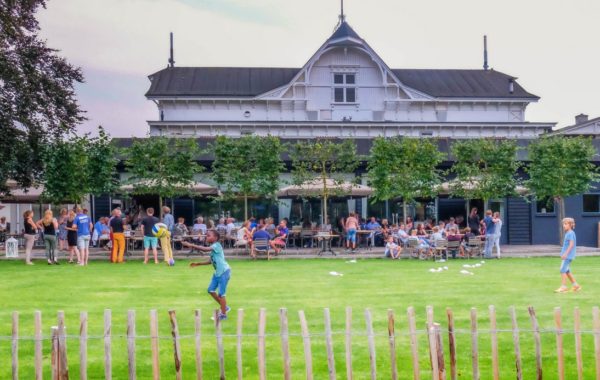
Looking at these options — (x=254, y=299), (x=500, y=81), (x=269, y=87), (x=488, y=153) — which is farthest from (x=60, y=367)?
(x=500, y=81)

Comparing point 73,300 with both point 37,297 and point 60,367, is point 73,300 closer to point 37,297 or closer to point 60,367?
point 37,297

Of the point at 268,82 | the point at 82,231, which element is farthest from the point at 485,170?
the point at 268,82

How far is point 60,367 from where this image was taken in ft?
25.9

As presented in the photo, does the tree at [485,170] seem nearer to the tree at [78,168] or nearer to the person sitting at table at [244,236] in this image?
the person sitting at table at [244,236]

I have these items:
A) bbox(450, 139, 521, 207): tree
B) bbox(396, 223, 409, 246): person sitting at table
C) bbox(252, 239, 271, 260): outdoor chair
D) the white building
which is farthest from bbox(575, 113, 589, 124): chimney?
bbox(252, 239, 271, 260): outdoor chair

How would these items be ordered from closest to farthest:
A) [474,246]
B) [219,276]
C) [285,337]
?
[285,337], [219,276], [474,246]

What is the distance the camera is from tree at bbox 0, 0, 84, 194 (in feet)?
96.7

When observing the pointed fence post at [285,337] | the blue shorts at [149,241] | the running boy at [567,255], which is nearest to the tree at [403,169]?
the blue shorts at [149,241]

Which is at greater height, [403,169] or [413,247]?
[403,169]

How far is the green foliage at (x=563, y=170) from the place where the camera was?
102 ft

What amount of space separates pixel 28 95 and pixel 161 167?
6.15 m

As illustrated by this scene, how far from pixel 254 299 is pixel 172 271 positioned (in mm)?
7731

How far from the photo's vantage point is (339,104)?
4966 cm

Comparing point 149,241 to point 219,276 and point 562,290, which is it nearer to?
point 219,276
